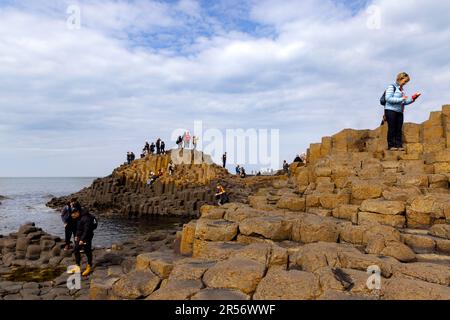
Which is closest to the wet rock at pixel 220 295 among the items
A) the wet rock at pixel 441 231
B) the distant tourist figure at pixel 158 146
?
the wet rock at pixel 441 231

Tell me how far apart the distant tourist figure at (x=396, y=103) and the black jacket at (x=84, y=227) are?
11439mm

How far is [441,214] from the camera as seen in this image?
8.30 metres

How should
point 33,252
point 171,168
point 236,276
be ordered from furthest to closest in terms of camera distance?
point 171,168 → point 33,252 → point 236,276

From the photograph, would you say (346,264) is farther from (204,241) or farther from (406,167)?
(406,167)

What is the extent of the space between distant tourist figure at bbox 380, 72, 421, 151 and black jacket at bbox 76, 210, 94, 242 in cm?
1144

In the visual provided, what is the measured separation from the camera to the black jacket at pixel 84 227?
398 inches

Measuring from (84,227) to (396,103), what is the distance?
39.0 feet

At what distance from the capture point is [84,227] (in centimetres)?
1014

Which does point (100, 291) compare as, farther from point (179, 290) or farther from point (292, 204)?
point (292, 204)

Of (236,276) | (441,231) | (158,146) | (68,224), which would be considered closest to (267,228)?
(236,276)

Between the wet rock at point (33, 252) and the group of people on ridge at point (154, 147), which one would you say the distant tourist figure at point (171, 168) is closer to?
the group of people on ridge at point (154, 147)

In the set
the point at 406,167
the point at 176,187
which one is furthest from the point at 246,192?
the point at 406,167

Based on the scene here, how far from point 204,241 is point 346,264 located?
331 centimetres
